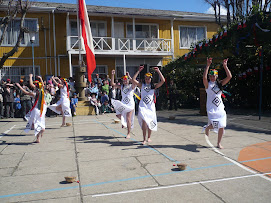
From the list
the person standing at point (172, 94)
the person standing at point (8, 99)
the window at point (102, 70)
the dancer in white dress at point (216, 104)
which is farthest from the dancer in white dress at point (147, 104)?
the window at point (102, 70)

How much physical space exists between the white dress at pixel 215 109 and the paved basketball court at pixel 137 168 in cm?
61

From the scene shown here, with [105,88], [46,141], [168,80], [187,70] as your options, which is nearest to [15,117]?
[105,88]

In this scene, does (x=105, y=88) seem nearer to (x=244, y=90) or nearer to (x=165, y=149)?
(x=244, y=90)

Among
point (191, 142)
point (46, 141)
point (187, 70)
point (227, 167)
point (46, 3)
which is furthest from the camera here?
Result: point (46, 3)

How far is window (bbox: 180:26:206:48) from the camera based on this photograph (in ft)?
80.9

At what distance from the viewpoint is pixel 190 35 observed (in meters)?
24.8

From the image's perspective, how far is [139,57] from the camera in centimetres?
2270

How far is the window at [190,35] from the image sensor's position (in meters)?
24.7

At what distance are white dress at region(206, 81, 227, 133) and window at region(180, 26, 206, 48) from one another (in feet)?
61.6

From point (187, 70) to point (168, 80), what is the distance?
4.36 feet

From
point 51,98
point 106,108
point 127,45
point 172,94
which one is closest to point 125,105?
point 51,98

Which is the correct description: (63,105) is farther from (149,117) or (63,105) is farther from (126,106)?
(149,117)

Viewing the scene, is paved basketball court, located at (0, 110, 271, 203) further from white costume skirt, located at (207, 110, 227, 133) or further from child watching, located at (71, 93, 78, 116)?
child watching, located at (71, 93, 78, 116)

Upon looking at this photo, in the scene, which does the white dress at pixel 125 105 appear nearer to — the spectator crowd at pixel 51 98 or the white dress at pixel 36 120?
the white dress at pixel 36 120
